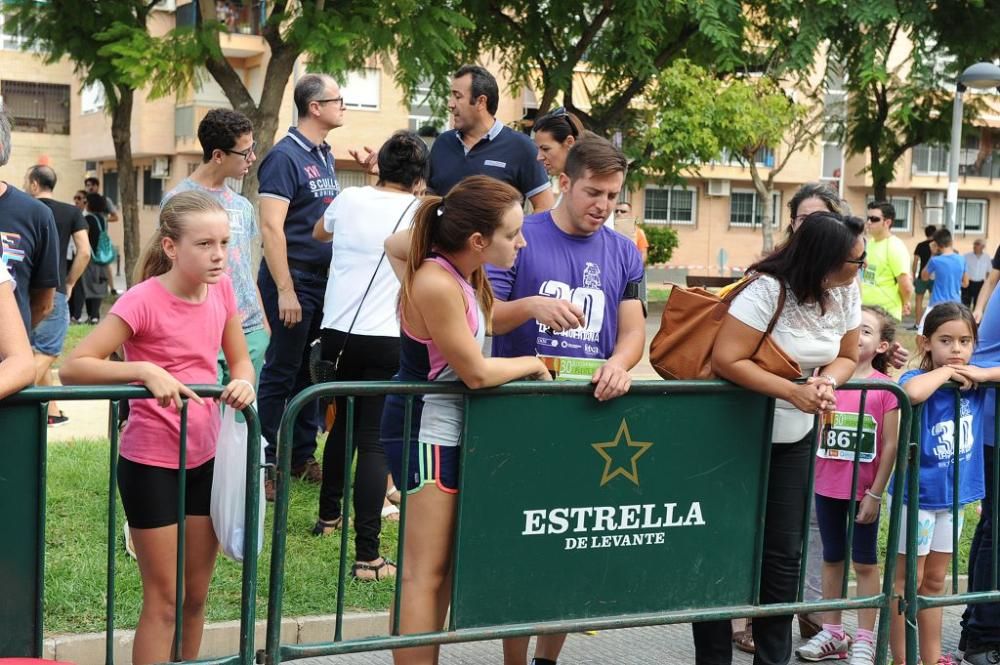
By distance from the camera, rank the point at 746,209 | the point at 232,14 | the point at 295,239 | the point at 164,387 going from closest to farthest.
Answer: the point at 164,387 < the point at 295,239 < the point at 232,14 < the point at 746,209

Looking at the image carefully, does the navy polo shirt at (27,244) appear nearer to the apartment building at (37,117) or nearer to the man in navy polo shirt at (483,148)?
the man in navy polo shirt at (483,148)

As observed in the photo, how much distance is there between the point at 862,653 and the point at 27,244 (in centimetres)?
385

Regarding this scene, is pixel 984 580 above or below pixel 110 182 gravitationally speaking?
below

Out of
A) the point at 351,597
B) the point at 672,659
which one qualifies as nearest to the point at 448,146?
the point at 351,597

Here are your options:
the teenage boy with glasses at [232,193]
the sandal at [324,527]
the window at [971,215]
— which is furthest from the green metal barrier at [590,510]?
the window at [971,215]

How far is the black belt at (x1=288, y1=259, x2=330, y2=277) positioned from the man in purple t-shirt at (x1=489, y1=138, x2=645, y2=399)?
2624 mm

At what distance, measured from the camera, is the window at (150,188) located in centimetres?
4681

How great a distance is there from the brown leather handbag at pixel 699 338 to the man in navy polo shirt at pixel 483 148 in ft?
6.33

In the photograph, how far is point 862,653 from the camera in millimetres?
5348

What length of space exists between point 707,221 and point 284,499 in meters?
49.3

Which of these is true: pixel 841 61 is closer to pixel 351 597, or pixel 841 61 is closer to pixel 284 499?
pixel 351 597

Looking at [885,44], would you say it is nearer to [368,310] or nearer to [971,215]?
[368,310]

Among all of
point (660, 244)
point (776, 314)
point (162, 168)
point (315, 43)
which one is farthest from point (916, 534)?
point (162, 168)

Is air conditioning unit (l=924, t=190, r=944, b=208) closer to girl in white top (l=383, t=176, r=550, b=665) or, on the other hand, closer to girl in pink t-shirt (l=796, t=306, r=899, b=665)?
girl in pink t-shirt (l=796, t=306, r=899, b=665)
